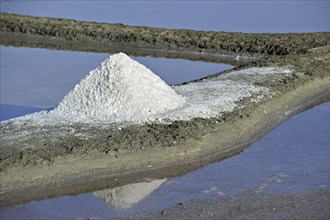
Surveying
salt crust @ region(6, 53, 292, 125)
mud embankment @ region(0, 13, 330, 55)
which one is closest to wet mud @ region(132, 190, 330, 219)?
salt crust @ region(6, 53, 292, 125)

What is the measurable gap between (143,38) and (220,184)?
9219 mm

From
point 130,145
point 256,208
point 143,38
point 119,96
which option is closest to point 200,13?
point 143,38

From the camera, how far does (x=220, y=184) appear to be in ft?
25.7

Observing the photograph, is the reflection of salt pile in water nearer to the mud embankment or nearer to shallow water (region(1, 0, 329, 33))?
the mud embankment

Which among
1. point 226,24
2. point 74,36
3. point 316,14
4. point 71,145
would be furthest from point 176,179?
point 316,14

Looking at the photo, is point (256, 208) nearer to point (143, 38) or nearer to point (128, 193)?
point (128, 193)

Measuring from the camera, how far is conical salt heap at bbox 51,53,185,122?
9.47 meters

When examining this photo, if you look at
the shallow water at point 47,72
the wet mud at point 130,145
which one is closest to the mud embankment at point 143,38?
the shallow water at point 47,72

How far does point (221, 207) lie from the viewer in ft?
23.7

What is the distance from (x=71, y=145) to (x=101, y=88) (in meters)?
1.51

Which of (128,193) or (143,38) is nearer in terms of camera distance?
(128,193)

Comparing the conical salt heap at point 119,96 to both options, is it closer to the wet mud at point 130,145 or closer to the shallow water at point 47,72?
the wet mud at point 130,145

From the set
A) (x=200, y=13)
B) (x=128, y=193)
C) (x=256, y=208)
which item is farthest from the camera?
(x=200, y=13)

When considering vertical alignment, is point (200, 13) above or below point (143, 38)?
above
